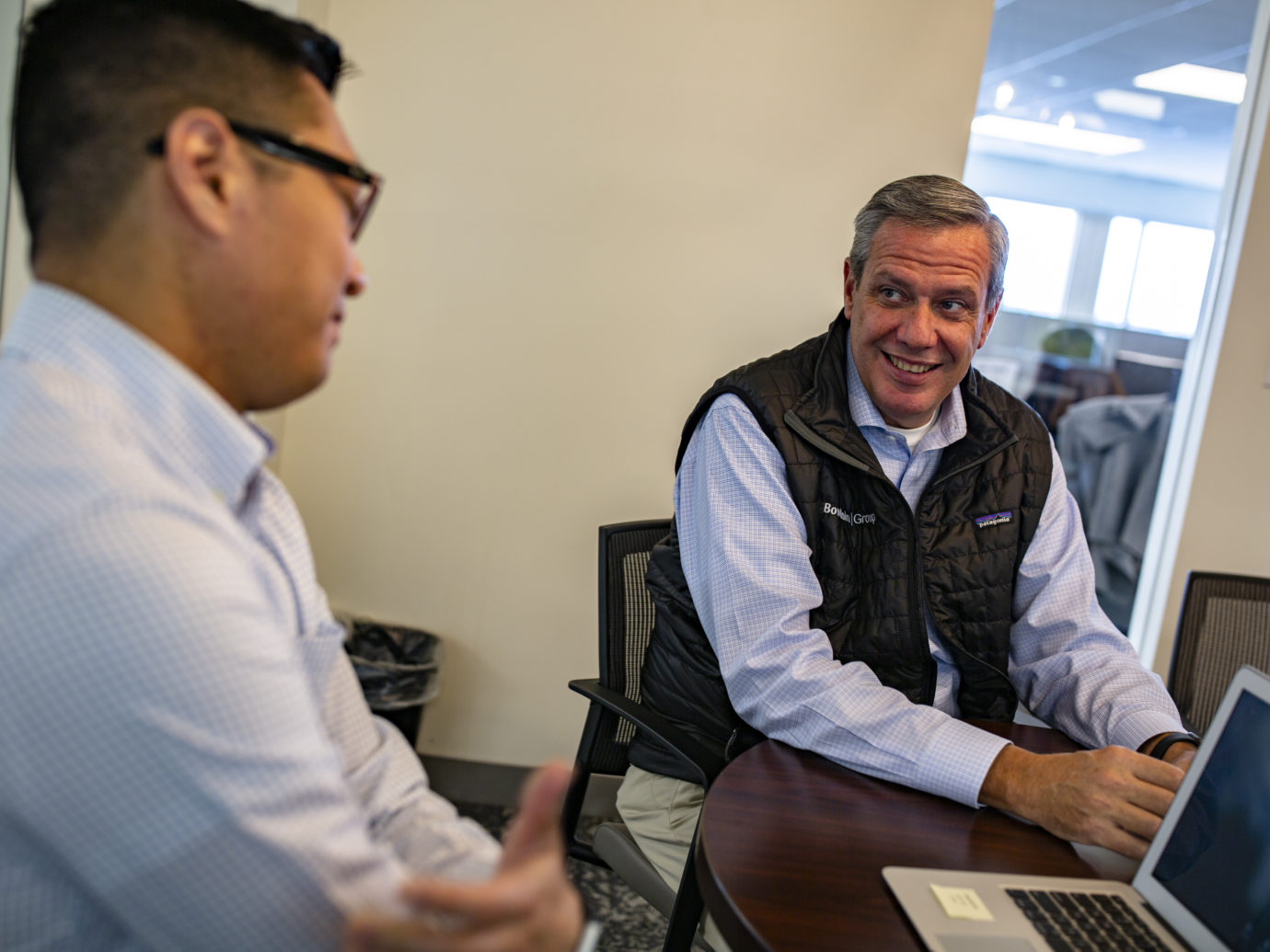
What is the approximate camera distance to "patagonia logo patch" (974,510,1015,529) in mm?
1778

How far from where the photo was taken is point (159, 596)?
0.61 meters

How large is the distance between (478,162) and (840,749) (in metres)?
2.05

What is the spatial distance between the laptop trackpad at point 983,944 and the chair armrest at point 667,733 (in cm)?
48

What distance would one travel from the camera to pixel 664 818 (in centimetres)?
170

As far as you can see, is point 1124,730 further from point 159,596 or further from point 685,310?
point 685,310

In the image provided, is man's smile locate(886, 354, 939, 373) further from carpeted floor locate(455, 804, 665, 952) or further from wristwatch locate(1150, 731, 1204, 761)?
carpeted floor locate(455, 804, 665, 952)

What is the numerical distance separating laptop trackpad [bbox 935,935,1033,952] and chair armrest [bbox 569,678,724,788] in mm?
481

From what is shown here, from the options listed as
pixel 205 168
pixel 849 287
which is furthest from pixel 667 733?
pixel 205 168

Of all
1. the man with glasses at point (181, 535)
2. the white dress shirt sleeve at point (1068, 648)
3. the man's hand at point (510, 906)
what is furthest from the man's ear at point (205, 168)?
the white dress shirt sleeve at point (1068, 648)

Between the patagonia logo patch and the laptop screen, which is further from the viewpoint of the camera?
the patagonia logo patch

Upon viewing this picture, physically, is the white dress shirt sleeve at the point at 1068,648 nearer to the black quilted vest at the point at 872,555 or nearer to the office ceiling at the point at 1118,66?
the black quilted vest at the point at 872,555

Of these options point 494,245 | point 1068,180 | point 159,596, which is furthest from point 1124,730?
point 1068,180

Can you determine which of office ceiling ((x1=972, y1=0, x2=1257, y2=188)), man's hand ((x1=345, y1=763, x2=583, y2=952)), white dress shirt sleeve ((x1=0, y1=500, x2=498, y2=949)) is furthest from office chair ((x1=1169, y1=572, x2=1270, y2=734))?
white dress shirt sleeve ((x1=0, y1=500, x2=498, y2=949))

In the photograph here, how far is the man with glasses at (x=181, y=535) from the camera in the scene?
595mm
